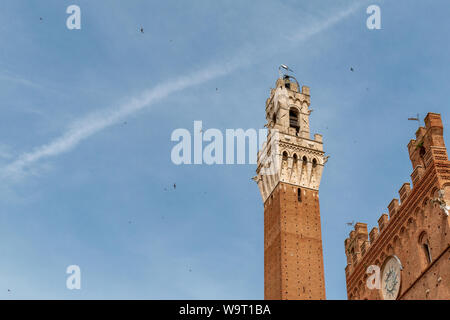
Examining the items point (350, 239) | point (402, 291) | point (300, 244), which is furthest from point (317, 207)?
point (402, 291)

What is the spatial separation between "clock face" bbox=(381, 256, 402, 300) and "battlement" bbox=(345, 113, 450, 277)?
1685 mm

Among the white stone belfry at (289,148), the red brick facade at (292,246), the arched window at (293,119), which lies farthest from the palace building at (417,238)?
the arched window at (293,119)

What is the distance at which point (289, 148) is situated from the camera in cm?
5097

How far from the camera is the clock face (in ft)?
88.1

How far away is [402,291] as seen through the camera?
26172mm

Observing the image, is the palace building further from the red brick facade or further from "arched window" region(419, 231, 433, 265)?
the red brick facade

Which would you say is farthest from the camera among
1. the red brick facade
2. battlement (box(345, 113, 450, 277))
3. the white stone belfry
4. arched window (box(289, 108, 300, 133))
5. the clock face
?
arched window (box(289, 108, 300, 133))

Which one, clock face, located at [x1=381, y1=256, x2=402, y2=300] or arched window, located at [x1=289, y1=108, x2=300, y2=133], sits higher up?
arched window, located at [x1=289, y1=108, x2=300, y2=133]

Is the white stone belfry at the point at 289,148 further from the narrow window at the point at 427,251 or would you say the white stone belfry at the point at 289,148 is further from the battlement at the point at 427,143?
the narrow window at the point at 427,251

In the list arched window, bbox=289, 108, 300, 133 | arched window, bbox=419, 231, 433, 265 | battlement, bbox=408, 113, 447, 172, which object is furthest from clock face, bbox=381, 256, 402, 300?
arched window, bbox=289, 108, 300, 133
